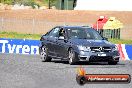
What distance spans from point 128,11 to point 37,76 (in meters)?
51.3

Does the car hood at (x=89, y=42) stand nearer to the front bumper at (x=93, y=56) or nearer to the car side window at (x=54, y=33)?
the front bumper at (x=93, y=56)

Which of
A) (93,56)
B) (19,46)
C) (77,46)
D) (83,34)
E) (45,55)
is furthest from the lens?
(19,46)

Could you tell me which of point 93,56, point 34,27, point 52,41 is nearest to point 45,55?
point 52,41

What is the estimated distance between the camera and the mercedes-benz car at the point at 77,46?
1945 centimetres

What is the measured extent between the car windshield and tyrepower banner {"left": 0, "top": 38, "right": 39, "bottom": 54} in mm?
8371

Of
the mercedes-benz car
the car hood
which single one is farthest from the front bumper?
the car hood

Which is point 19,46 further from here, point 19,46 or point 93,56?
point 93,56

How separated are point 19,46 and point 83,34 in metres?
9.60

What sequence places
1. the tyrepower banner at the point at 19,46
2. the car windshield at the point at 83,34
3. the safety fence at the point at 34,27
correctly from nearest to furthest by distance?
the car windshield at the point at 83,34 < the tyrepower banner at the point at 19,46 < the safety fence at the point at 34,27

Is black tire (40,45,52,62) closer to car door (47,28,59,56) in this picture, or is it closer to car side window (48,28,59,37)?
car door (47,28,59,56)

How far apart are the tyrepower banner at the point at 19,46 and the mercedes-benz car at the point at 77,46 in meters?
6.97

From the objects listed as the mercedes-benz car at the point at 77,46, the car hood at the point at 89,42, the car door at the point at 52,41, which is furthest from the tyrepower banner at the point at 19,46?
the car hood at the point at 89,42

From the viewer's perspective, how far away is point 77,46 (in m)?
19.5

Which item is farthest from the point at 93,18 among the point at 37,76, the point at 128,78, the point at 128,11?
the point at 128,78
